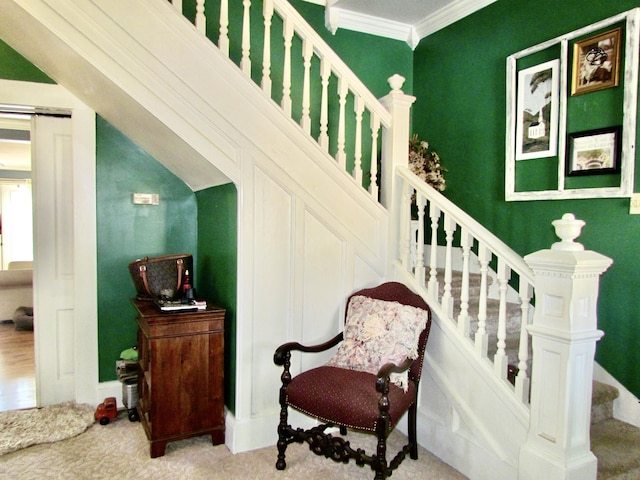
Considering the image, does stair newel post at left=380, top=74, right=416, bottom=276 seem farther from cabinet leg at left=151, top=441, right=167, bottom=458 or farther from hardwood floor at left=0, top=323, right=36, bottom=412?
hardwood floor at left=0, top=323, right=36, bottom=412

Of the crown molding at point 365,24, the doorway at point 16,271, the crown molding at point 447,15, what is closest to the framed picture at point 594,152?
the crown molding at point 447,15

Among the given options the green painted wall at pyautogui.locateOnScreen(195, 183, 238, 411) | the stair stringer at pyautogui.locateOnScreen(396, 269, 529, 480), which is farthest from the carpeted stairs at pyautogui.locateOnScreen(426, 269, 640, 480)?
the green painted wall at pyautogui.locateOnScreen(195, 183, 238, 411)

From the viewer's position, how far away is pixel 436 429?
8.90 feet

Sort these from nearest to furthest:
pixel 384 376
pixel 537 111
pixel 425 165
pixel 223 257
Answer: pixel 384 376, pixel 223 257, pixel 537 111, pixel 425 165

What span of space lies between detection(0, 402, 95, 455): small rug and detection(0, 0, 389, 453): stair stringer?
1.08 meters

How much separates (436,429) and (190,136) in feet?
7.36

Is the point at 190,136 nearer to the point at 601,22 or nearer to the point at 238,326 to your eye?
the point at 238,326

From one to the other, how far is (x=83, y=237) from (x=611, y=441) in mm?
3516

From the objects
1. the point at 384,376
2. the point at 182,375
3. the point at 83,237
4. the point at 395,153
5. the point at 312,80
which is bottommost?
the point at 182,375

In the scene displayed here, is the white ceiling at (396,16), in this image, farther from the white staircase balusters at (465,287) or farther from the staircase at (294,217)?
the white staircase balusters at (465,287)

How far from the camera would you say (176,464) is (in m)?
2.55

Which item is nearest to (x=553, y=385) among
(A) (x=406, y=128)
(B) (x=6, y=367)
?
(A) (x=406, y=128)

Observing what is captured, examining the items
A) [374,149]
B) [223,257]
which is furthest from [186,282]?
[374,149]

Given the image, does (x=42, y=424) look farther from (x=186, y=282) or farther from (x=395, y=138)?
(x=395, y=138)
